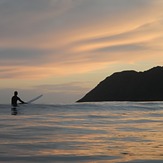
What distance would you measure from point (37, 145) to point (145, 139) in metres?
4.76

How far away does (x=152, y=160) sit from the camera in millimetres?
9586

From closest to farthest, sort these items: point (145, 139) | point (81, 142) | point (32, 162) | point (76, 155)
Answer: point (32, 162), point (76, 155), point (81, 142), point (145, 139)

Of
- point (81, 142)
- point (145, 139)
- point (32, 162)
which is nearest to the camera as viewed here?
point (32, 162)

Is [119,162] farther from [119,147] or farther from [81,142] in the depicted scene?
[81,142]

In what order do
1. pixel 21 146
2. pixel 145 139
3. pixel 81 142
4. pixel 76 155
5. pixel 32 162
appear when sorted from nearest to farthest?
pixel 32 162 < pixel 76 155 < pixel 21 146 < pixel 81 142 < pixel 145 139

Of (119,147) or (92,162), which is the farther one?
(119,147)

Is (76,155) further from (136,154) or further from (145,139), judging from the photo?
(145,139)

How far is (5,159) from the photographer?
31.1 feet

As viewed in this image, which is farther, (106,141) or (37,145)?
(106,141)

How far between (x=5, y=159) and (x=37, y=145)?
276cm

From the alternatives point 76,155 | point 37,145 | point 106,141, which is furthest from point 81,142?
point 76,155

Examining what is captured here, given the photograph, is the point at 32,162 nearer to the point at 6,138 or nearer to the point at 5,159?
the point at 5,159

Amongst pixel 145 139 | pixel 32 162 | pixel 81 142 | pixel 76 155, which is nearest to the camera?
pixel 32 162

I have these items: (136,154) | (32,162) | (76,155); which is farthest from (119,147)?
(32,162)
